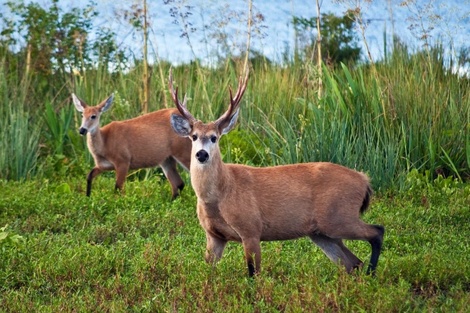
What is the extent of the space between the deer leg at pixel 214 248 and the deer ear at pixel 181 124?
0.79 m

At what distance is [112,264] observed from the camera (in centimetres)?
696

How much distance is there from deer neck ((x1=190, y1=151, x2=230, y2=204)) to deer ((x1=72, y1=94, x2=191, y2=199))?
411 cm

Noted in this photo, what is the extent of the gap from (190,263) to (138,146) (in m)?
4.42

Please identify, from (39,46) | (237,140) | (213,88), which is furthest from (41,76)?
(237,140)

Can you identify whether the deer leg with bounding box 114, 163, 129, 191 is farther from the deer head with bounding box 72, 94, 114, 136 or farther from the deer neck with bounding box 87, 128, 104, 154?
the deer head with bounding box 72, 94, 114, 136

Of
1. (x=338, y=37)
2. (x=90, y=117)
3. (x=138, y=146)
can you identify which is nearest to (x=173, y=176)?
(x=138, y=146)

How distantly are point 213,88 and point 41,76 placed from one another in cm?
305

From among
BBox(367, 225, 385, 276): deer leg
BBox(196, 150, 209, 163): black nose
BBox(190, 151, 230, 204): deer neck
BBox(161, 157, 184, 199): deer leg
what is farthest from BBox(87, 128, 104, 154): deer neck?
BBox(367, 225, 385, 276): deer leg

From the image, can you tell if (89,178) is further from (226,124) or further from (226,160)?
(226,124)

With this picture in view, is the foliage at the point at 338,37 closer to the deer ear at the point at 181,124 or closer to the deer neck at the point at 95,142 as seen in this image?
the deer neck at the point at 95,142

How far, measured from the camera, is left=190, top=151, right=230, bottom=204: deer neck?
21.7 feet

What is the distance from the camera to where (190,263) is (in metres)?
6.86

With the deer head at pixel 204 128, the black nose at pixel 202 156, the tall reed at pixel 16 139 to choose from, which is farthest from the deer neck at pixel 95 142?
the black nose at pixel 202 156

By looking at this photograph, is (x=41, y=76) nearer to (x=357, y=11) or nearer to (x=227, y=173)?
(x=357, y=11)
